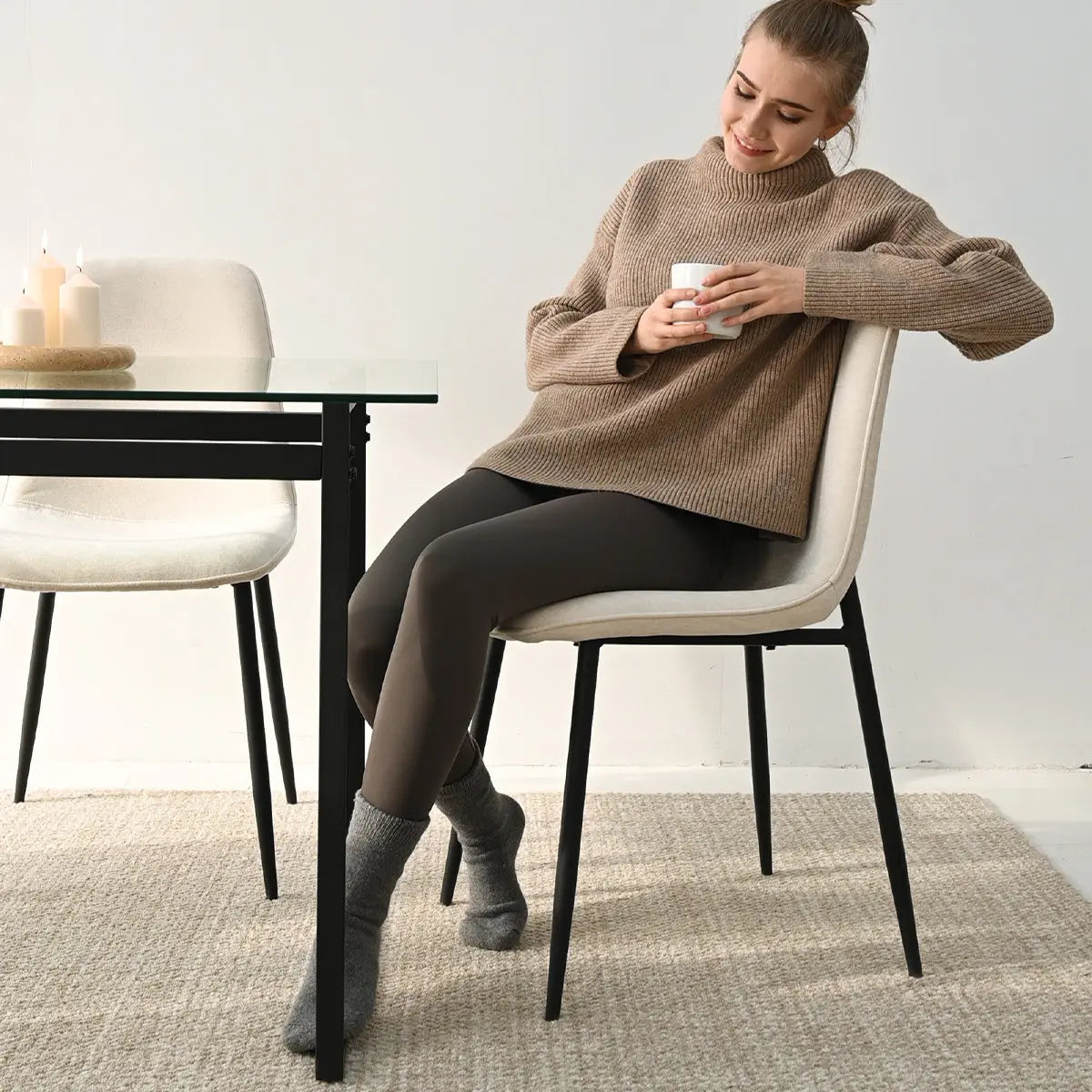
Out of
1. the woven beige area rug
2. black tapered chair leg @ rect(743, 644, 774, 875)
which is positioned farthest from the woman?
black tapered chair leg @ rect(743, 644, 774, 875)

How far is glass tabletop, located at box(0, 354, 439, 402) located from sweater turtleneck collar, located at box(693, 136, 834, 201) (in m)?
0.45

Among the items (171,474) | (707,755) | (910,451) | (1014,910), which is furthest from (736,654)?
(171,474)

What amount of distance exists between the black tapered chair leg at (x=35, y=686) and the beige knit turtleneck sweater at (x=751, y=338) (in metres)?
0.89

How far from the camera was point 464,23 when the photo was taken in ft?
7.38

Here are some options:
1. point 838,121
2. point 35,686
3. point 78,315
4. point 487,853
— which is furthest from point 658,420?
point 35,686

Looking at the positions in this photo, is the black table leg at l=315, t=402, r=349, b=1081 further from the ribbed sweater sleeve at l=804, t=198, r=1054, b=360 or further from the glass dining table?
the ribbed sweater sleeve at l=804, t=198, r=1054, b=360

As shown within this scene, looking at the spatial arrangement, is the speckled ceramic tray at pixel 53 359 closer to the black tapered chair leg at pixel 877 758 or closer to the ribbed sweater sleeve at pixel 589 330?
the ribbed sweater sleeve at pixel 589 330

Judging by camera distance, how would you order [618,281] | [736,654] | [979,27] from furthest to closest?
[736,654] < [979,27] < [618,281]

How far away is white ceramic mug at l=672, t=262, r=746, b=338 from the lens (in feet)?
4.82

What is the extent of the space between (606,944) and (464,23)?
1.51m

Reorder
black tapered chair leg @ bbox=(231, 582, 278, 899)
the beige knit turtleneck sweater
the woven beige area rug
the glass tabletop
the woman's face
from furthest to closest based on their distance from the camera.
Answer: black tapered chair leg @ bbox=(231, 582, 278, 899), the woman's face, the beige knit turtleneck sweater, the woven beige area rug, the glass tabletop

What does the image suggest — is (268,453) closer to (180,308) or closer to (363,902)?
(363,902)

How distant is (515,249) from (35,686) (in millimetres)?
1074

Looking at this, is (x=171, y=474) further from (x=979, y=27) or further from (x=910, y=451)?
(x=979, y=27)
